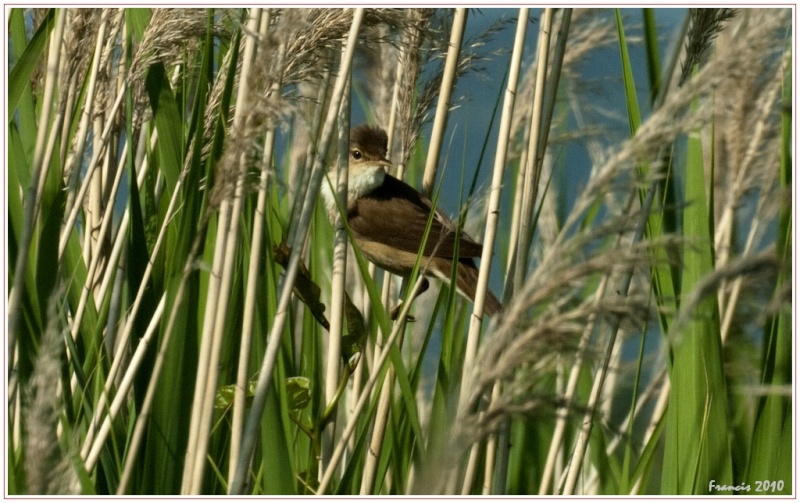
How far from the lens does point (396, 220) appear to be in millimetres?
3076

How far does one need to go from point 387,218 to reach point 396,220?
0.04 meters

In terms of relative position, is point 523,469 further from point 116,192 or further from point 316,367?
point 116,192

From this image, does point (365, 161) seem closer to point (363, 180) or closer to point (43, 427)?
point (363, 180)

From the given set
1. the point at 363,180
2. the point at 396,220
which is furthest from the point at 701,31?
the point at 363,180

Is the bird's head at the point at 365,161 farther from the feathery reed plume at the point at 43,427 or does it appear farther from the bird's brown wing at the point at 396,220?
the feathery reed plume at the point at 43,427

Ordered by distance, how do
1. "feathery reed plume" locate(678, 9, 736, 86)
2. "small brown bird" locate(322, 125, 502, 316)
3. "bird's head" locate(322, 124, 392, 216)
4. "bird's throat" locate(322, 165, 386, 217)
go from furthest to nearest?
"bird's throat" locate(322, 165, 386, 217), "bird's head" locate(322, 124, 392, 216), "small brown bird" locate(322, 125, 502, 316), "feathery reed plume" locate(678, 9, 736, 86)

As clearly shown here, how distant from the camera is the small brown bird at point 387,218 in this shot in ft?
9.41

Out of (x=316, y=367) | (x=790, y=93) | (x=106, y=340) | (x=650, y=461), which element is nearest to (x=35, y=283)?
(x=106, y=340)

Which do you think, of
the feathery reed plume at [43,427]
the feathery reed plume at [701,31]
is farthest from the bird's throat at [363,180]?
the feathery reed plume at [43,427]

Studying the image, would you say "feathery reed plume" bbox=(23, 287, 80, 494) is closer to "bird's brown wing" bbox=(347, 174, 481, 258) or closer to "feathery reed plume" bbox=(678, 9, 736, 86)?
"feathery reed plume" bbox=(678, 9, 736, 86)

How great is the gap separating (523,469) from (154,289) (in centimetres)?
103

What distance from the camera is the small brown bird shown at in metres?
2.87

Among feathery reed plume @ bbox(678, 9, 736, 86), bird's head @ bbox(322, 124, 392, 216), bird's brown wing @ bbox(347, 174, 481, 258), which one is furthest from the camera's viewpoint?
bird's head @ bbox(322, 124, 392, 216)

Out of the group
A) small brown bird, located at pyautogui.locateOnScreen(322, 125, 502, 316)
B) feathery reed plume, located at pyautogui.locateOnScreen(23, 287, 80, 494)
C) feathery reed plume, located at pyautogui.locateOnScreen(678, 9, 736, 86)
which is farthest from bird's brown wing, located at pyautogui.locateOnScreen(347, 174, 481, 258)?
feathery reed plume, located at pyautogui.locateOnScreen(23, 287, 80, 494)
